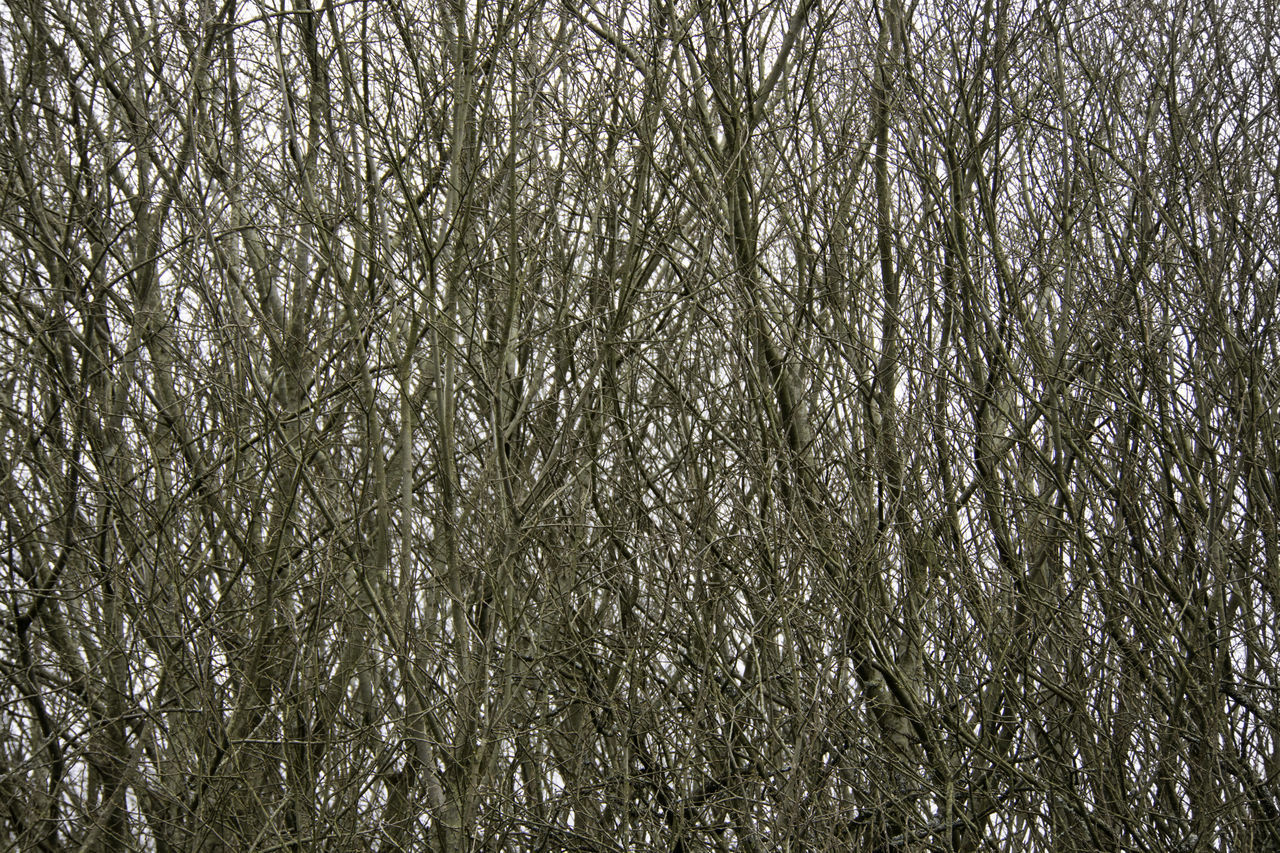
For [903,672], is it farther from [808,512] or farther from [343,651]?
[343,651]

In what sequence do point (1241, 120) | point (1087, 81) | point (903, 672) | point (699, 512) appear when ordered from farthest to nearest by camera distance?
point (1087, 81) → point (1241, 120) → point (903, 672) → point (699, 512)

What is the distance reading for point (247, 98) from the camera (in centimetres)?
597

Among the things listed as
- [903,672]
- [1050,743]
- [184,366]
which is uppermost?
[184,366]

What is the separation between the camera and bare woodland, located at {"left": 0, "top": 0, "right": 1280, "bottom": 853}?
4.59m

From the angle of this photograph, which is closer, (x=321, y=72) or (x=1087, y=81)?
(x=321, y=72)

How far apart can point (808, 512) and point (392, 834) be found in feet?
7.29

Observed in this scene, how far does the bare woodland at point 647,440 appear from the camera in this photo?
4586 mm

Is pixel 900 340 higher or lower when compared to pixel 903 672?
higher

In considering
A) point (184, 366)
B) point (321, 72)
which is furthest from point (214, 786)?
point (321, 72)

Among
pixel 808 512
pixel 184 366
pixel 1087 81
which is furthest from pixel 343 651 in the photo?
pixel 1087 81

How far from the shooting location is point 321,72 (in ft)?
17.6

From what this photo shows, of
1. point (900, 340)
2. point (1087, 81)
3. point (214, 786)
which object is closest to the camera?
point (214, 786)

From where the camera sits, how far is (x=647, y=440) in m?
6.56

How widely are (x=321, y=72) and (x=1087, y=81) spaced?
4205mm
